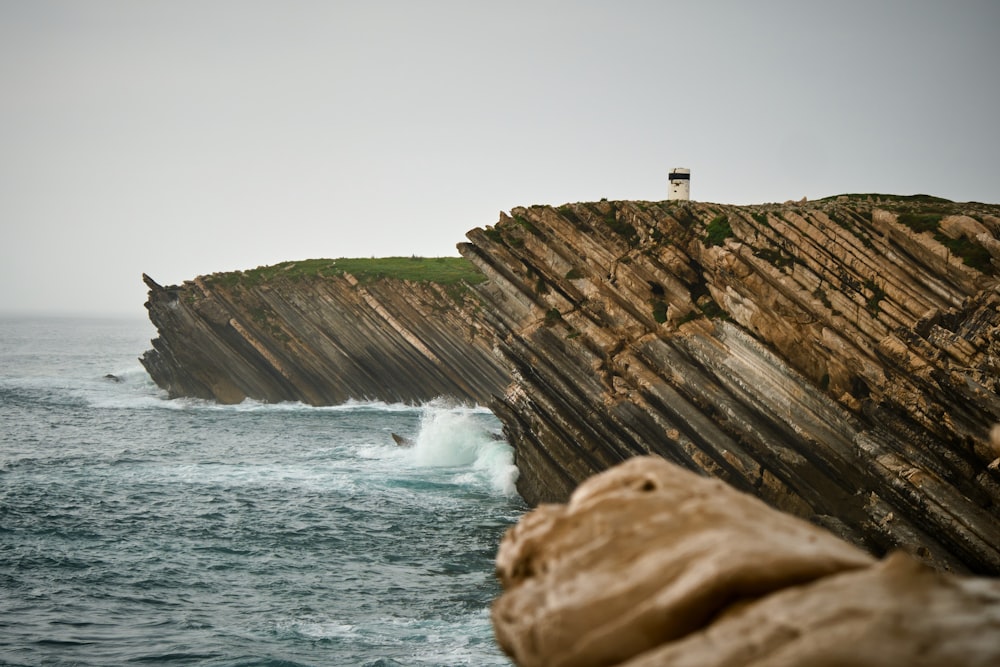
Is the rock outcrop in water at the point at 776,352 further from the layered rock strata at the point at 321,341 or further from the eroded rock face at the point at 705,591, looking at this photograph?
the layered rock strata at the point at 321,341

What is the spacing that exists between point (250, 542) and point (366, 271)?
161 feet

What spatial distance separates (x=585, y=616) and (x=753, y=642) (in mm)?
1846

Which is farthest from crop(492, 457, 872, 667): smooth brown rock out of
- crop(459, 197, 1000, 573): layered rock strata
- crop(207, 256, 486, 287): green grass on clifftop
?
crop(207, 256, 486, 287): green grass on clifftop

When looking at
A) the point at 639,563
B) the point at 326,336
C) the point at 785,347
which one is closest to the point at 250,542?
the point at 785,347

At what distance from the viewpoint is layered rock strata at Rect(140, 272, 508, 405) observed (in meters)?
73.7

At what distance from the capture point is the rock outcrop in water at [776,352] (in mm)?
25719

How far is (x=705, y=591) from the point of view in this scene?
26.9ft

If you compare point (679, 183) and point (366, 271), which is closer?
point (679, 183)

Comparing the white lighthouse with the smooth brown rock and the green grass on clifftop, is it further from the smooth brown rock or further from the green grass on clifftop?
the green grass on clifftop

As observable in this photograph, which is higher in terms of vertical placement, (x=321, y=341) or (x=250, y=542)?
A: (x=321, y=341)

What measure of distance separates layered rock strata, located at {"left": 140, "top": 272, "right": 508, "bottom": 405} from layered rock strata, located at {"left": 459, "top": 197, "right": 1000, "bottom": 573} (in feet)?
109

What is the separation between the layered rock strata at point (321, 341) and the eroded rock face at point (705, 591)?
61.3 metres

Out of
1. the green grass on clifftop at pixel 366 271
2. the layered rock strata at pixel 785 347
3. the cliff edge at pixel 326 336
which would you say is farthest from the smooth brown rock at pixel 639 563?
the green grass on clifftop at pixel 366 271

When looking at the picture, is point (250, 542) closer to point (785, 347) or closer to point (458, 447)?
point (458, 447)
